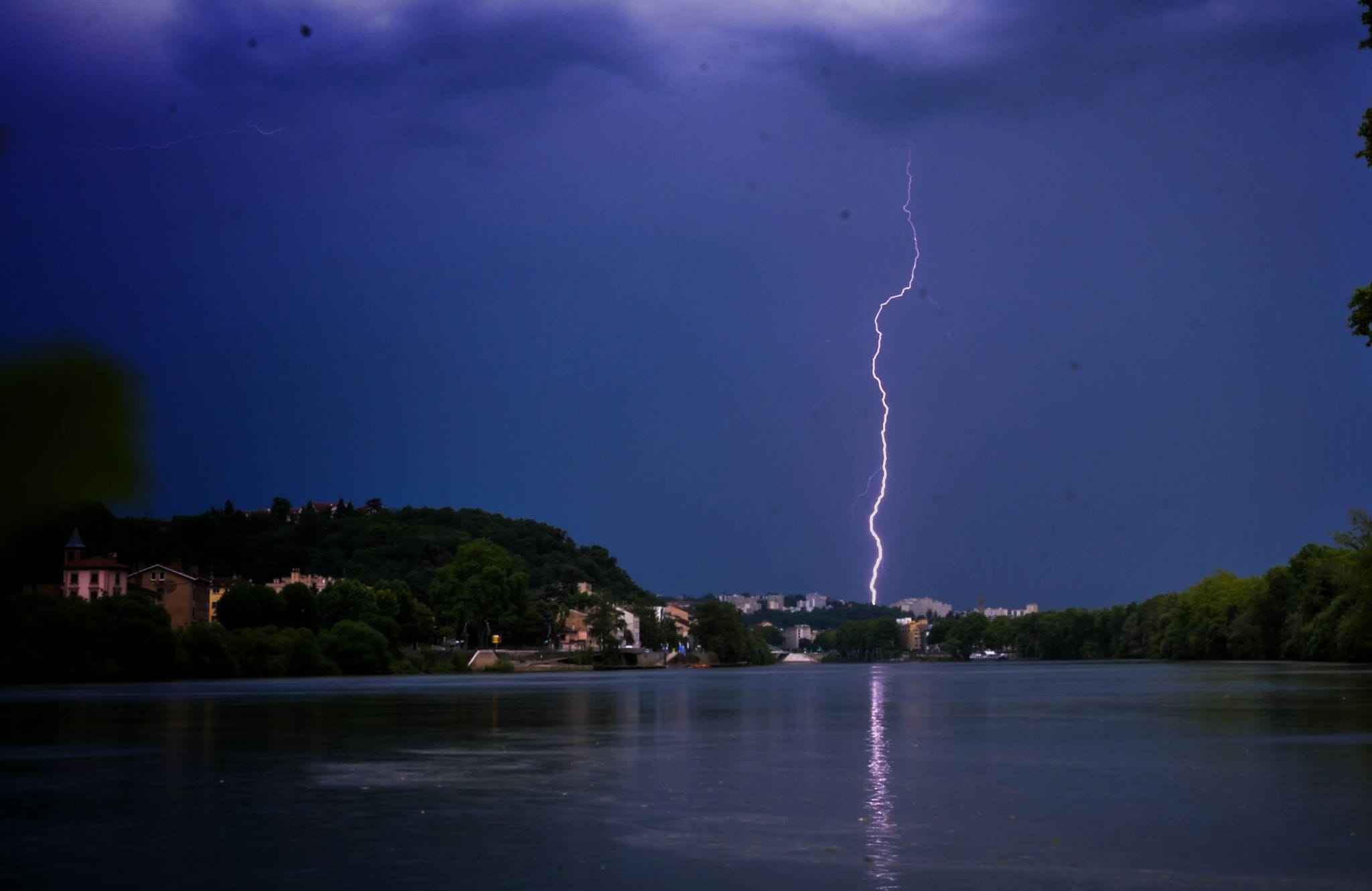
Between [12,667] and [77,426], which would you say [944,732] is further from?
[12,667]

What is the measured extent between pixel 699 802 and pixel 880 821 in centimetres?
281

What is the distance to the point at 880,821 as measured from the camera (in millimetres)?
15328

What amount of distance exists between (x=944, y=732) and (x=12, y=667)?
6410cm

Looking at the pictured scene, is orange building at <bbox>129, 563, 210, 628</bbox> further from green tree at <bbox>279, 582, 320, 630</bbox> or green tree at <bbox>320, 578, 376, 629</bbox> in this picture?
green tree at <bbox>320, 578, 376, 629</bbox>

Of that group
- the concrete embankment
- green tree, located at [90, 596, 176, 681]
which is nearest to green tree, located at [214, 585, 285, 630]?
the concrete embankment

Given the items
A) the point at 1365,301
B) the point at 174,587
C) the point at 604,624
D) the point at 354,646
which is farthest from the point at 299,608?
the point at 1365,301

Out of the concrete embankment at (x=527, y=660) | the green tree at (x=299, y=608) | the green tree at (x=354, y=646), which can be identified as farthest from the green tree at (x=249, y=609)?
the concrete embankment at (x=527, y=660)

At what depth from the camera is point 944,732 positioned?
30.0 m

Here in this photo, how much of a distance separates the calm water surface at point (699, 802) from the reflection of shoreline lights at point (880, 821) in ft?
0.24

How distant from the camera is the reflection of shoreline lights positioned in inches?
472

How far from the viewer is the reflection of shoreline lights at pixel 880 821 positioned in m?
12.0

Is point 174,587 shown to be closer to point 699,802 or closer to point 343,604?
point 343,604

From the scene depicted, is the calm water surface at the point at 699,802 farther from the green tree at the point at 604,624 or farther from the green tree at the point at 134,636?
the green tree at the point at 604,624

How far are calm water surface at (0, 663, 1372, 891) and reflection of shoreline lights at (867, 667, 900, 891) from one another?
0.24 ft
